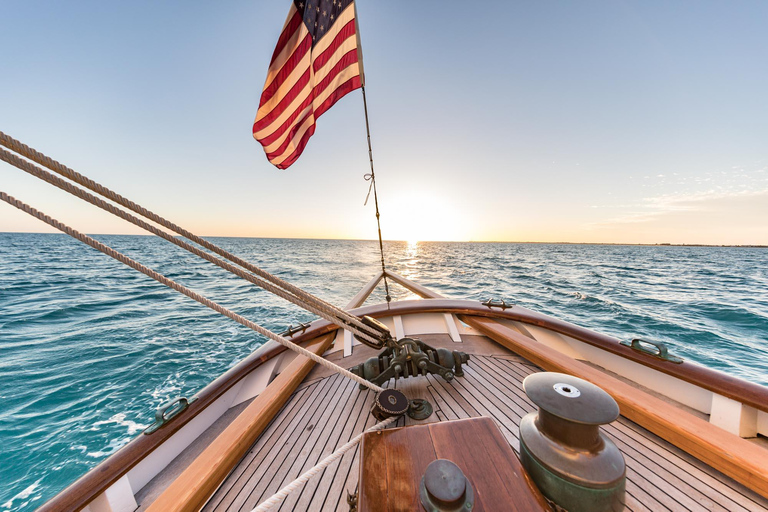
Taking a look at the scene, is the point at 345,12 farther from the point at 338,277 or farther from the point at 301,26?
the point at 338,277

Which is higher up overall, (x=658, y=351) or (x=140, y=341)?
(x=658, y=351)

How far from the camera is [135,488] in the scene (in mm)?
1451

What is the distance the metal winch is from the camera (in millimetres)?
777

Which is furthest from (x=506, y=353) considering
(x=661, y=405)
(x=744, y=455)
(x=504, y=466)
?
(x=504, y=466)

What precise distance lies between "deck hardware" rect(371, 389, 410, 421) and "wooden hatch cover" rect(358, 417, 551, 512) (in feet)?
1.81

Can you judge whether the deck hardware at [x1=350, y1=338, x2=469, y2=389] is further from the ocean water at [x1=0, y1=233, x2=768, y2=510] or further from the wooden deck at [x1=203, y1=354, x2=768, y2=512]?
the ocean water at [x1=0, y1=233, x2=768, y2=510]

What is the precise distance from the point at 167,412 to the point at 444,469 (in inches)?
71.0

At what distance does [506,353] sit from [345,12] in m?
3.66

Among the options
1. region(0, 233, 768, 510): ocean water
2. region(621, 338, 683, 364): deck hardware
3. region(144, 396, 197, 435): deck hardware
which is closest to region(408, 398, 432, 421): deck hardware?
region(144, 396, 197, 435): deck hardware

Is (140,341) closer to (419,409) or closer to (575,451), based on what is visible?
(419,409)

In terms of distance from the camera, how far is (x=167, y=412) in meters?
1.64

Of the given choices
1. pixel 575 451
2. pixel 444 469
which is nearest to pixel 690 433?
pixel 575 451

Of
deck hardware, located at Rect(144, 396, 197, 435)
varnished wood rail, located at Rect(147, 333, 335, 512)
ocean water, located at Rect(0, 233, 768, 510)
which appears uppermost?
deck hardware, located at Rect(144, 396, 197, 435)

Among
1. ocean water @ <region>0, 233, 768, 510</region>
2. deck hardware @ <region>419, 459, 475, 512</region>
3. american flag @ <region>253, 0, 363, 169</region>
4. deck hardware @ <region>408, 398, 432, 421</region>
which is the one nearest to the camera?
deck hardware @ <region>419, 459, 475, 512</region>
